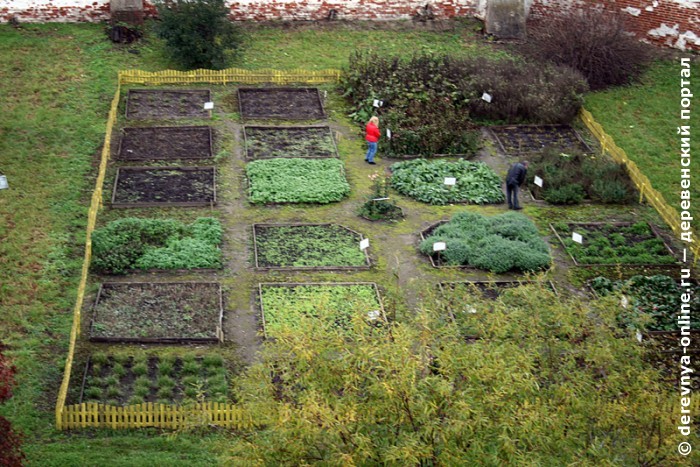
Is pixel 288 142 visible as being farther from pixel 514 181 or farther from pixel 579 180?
pixel 579 180

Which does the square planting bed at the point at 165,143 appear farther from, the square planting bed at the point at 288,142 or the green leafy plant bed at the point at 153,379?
the green leafy plant bed at the point at 153,379

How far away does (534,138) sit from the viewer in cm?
2452

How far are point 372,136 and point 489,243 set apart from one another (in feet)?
13.8

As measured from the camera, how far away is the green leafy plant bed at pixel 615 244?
19.9 meters

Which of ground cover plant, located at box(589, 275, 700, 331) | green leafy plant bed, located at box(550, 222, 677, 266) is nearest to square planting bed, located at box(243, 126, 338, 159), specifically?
green leafy plant bed, located at box(550, 222, 677, 266)

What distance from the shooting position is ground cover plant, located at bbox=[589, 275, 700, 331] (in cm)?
1809

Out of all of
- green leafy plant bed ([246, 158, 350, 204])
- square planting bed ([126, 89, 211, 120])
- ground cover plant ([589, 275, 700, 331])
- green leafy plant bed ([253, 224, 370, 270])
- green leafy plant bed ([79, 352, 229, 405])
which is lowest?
square planting bed ([126, 89, 211, 120])

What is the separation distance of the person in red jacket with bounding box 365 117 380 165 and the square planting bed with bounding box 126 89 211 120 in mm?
3901

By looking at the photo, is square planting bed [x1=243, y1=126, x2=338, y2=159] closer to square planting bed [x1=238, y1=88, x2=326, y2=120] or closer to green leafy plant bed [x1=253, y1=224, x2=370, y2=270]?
square planting bed [x1=238, y1=88, x2=326, y2=120]

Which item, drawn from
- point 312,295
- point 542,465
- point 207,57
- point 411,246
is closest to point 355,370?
point 542,465

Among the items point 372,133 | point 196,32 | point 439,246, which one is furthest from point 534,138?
point 196,32

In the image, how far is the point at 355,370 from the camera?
11.1m

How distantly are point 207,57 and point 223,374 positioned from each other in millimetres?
11709

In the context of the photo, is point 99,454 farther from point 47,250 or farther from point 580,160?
point 580,160
